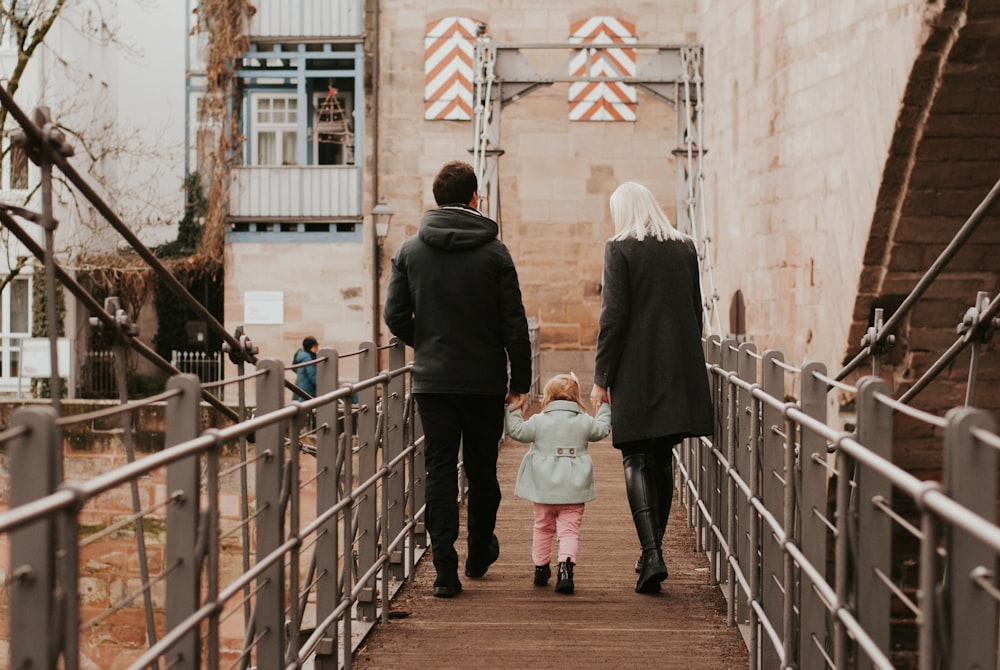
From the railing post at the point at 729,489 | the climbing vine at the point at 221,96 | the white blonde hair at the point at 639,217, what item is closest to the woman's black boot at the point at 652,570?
the railing post at the point at 729,489

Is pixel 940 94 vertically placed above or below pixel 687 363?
above

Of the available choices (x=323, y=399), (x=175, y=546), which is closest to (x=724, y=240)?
(x=323, y=399)

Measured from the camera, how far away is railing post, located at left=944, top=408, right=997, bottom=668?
205 centimetres

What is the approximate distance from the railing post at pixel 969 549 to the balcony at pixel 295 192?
1818cm

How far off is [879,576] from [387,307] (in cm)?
240

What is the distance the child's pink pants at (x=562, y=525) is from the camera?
5.08m

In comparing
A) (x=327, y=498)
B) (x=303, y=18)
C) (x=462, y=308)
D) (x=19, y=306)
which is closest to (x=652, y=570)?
(x=462, y=308)

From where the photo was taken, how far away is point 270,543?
3295 millimetres

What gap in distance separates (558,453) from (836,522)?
1290mm

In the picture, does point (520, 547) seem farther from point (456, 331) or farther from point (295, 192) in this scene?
point (295, 192)

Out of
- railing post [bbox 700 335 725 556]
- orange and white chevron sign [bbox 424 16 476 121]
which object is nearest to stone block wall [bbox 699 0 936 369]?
railing post [bbox 700 335 725 556]

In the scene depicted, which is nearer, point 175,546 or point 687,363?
point 175,546

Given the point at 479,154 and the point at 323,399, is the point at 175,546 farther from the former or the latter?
the point at 479,154

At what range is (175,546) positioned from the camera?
8.62ft
